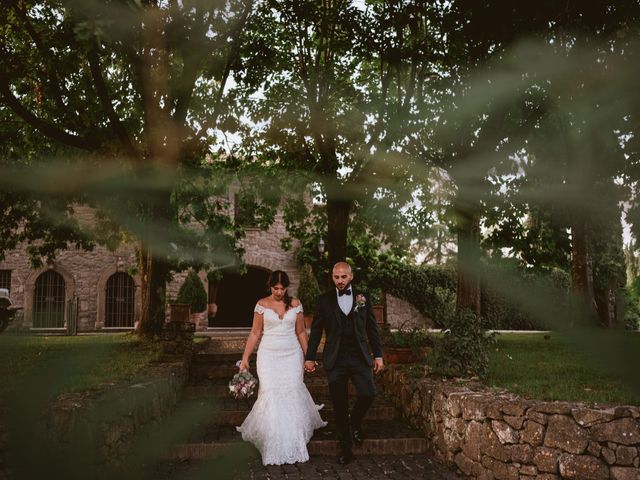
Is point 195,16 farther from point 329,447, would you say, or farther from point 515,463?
point 515,463

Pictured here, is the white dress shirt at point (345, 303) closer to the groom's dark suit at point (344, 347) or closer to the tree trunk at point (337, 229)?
the groom's dark suit at point (344, 347)

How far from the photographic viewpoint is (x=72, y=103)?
1141 centimetres

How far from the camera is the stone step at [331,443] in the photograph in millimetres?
6160

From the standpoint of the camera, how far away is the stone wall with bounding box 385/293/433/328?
25.3m

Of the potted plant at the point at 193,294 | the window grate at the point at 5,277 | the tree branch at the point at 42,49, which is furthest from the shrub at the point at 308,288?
the window grate at the point at 5,277

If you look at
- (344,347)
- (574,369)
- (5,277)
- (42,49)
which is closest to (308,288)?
(5,277)

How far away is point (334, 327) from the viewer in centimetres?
584

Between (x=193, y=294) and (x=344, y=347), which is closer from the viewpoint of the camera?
(x=344, y=347)

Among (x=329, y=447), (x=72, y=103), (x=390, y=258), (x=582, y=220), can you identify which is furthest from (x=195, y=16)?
(x=390, y=258)

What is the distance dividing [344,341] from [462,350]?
5.87 ft

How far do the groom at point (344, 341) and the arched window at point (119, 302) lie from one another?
19651mm

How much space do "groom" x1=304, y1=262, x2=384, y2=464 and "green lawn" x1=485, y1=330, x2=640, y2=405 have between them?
1.56m

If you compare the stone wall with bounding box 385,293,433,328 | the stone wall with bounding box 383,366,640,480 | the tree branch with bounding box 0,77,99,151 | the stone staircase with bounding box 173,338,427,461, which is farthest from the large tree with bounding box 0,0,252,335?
the stone wall with bounding box 385,293,433,328

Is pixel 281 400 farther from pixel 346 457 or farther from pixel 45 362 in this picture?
pixel 45 362
